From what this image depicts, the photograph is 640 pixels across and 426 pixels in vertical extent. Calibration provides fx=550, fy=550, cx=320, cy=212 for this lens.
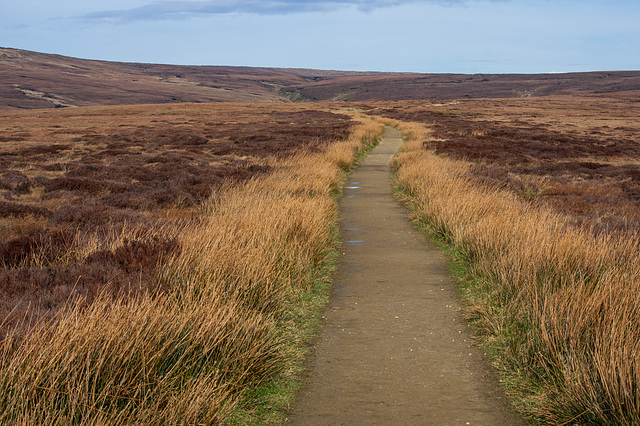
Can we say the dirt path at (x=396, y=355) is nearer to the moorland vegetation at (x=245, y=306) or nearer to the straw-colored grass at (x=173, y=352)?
the moorland vegetation at (x=245, y=306)

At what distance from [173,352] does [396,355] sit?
6.58 feet

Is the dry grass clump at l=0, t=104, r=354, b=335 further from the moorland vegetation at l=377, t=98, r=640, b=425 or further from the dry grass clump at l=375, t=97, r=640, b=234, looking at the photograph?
the dry grass clump at l=375, t=97, r=640, b=234

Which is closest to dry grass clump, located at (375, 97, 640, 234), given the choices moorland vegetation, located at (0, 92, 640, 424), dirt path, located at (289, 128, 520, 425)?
moorland vegetation, located at (0, 92, 640, 424)

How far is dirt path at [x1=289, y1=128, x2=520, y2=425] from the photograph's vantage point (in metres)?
3.94

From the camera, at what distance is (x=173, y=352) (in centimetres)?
392

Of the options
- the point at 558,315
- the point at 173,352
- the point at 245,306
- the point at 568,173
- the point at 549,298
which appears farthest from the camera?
the point at 568,173

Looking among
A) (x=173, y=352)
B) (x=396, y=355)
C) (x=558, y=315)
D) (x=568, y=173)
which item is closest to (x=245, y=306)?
(x=173, y=352)

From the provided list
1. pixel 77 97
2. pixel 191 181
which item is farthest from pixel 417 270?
pixel 77 97

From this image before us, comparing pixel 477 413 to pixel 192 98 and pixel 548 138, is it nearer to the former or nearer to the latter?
pixel 548 138

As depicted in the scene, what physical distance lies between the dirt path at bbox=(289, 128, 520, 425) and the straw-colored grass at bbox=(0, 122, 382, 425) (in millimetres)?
358

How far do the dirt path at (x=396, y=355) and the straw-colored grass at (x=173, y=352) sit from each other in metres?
0.36

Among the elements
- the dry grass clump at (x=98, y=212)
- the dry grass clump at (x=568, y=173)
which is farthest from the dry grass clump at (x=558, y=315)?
the dry grass clump at (x=98, y=212)

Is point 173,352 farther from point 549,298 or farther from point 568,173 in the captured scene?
point 568,173

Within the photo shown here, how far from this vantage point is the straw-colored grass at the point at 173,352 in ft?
10.3
